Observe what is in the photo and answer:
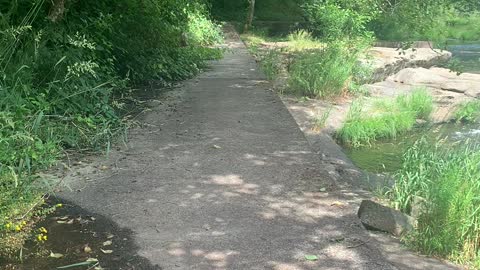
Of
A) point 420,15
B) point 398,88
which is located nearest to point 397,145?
point 420,15

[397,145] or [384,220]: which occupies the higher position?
[384,220]

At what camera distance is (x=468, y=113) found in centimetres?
1150

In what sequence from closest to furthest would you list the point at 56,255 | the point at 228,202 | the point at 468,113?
the point at 56,255 → the point at 228,202 → the point at 468,113

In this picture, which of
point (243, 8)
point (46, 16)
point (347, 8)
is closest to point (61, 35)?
point (46, 16)

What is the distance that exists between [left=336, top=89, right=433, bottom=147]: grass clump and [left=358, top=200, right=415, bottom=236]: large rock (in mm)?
4671

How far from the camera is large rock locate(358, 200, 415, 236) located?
434 centimetres

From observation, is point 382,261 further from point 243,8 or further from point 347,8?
point 243,8

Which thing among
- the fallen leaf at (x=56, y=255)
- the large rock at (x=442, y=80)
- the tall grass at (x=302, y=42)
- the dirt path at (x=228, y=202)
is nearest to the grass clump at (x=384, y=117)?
the dirt path at (x=228, y=202)

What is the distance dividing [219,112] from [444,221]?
446 centimetres

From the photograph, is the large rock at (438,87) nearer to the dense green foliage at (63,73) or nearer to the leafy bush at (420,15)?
the leafy bush at (420,15)

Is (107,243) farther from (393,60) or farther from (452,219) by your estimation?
(393,60)

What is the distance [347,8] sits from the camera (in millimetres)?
13594

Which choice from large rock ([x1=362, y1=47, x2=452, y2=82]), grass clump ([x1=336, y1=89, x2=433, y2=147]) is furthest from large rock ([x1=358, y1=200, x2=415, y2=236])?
large rock ([x1=362, y1=47, x2=452, y2=82])

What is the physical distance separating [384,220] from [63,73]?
407 cm
